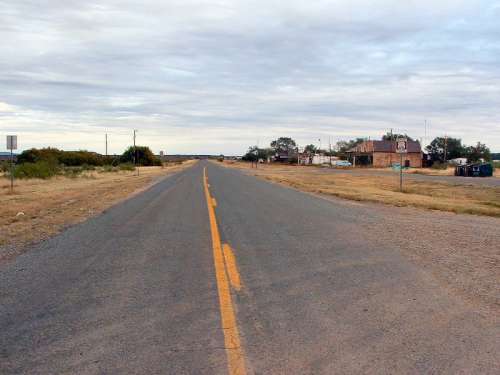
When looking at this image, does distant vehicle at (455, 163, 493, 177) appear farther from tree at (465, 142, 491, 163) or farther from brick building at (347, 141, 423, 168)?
tree at (465, 142, 491, 163)

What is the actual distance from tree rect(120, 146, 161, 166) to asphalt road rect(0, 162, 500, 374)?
4354 inches

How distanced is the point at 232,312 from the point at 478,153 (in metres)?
111

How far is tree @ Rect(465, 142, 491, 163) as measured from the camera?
346 feet

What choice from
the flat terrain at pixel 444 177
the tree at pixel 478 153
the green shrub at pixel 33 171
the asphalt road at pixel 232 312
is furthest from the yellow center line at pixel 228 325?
the tree at pixel 478 153

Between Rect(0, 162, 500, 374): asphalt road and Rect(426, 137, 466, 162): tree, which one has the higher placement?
Rect(426, 137, 466, 162): tree

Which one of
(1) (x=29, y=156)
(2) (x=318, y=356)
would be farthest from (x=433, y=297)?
(1) (x=29, y=156)

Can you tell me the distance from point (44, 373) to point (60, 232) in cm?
829

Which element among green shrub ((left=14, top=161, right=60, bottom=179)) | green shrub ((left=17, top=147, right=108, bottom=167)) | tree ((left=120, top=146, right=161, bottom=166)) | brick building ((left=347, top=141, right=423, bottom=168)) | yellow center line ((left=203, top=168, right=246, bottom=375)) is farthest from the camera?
tree ((left=120, top=146, right=161, bottom=166))

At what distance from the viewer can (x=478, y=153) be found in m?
106

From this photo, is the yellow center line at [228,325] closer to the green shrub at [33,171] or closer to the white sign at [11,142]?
the white sign at [11,142]

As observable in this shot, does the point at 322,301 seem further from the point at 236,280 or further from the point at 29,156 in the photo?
the point at 29,156

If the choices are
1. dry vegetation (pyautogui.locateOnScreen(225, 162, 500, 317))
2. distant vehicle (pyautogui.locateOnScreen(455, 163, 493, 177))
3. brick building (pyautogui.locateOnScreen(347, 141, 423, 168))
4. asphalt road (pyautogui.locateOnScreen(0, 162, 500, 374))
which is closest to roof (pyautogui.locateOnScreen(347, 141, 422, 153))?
brick building (pyautogui.locateOnScreen(347, 141, 423, 168))

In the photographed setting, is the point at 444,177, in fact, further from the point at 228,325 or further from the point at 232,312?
the point at 228,325

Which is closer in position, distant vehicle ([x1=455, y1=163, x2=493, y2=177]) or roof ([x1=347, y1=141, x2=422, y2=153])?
distant vehicle ([x1=455, y1=163, x2=493, y2=177])
